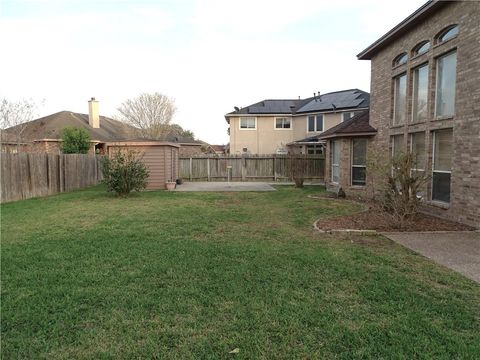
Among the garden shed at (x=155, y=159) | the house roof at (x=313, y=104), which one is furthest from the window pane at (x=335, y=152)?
the house roof at (x=313, y=104)

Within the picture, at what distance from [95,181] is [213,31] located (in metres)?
11.4

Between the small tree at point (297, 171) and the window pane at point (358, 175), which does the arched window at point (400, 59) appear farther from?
the small tree at point (297, 171)

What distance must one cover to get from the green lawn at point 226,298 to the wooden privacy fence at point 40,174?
21.3ft

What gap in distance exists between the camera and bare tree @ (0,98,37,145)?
22875 mm

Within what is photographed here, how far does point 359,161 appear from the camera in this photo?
13945mm

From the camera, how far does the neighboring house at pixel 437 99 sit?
7758 mm

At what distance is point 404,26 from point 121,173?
36.3 ft

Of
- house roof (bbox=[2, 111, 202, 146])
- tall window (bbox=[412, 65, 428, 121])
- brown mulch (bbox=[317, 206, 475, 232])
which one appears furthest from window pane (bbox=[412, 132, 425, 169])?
house roof (bbox=[2, 111, 202, 146])

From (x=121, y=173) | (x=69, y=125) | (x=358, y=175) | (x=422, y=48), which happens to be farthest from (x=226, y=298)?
(x=69, y=125)

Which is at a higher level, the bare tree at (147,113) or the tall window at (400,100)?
the bare tree at (147,113)

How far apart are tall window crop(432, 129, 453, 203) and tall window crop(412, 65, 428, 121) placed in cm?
94

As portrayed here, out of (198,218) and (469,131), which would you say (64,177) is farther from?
(469,131)

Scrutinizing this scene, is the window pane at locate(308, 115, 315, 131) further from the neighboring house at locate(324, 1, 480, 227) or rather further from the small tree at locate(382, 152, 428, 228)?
the small tree at locate(382, 152, 428, 228)

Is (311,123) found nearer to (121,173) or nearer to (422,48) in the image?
(422,48)
